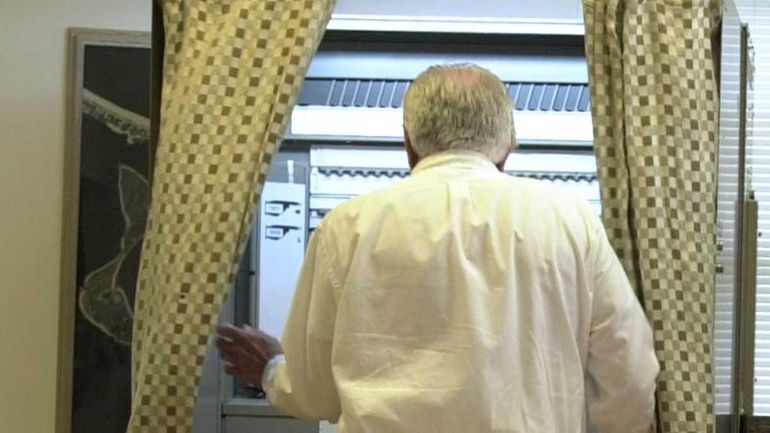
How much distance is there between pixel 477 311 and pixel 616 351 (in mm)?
220

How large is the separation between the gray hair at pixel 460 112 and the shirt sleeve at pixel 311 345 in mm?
217

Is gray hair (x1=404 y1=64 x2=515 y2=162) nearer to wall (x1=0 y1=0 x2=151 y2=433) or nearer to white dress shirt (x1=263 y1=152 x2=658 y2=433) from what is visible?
white dress shirt (x1=263 y1=152 x2=658 y2=433)

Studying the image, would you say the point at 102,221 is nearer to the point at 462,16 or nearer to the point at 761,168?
the point at 462,16

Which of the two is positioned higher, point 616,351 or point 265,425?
point 616,351

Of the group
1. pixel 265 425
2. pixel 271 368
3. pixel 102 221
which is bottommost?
pixel 265 425

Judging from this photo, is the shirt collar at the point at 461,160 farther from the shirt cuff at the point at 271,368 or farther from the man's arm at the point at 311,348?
the shirt cuff at the point at 271,368

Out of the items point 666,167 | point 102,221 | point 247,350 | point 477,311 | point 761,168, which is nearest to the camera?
point 477,311

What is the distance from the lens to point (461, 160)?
5.35ft

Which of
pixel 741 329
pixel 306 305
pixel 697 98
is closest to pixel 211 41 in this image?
pixel 306 305

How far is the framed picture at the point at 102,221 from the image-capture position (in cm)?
256

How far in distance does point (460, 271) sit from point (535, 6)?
1.09 m

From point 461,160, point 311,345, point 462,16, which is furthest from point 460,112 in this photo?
point 462,16

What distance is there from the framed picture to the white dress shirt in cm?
108

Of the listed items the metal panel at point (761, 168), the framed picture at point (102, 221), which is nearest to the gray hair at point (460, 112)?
the framed picture at point (102, 221)
